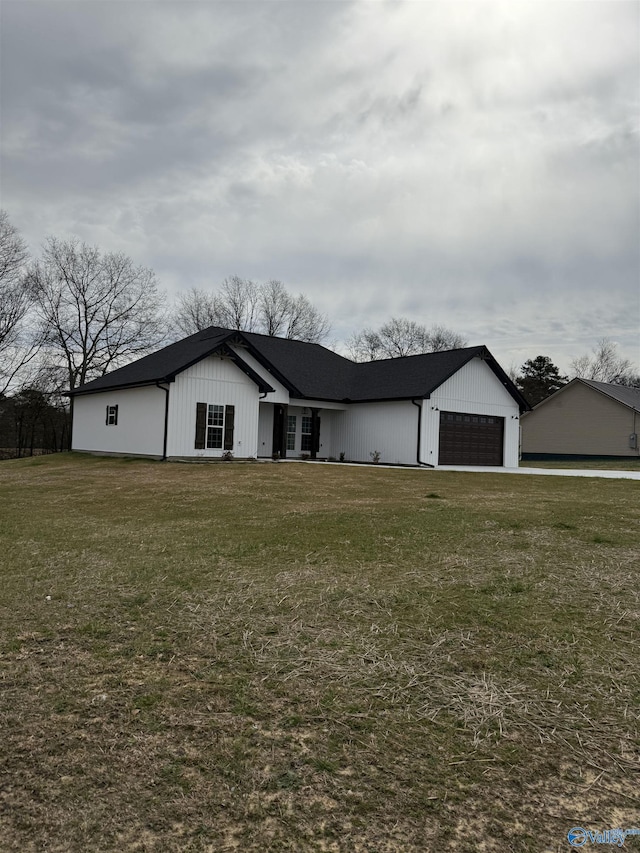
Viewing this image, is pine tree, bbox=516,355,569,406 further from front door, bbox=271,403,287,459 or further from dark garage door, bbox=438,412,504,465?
front door, bbox=271,403,287,459

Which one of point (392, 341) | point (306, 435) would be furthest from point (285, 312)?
point (306, 435)

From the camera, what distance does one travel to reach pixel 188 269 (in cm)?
3416

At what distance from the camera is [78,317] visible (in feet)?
124

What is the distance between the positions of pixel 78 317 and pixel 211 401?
20.7 meters

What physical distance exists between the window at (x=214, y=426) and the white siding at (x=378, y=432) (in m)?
6.28

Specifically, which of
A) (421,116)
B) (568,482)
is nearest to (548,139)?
(421,116)

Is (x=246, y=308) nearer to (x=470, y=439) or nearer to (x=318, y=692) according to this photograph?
(x=470, y=439)

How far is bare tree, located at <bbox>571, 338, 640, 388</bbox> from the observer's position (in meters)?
62.9

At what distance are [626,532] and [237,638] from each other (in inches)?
243

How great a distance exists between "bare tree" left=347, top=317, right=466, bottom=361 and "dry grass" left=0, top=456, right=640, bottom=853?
49.2m

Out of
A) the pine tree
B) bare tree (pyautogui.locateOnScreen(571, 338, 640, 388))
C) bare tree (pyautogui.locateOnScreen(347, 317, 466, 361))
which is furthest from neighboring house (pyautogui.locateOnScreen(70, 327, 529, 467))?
bare tree (pyautogui.locateOnScreen(571, 338, 640, 388))

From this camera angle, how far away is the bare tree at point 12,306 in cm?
3195

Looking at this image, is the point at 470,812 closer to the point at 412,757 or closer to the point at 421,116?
the point at 412,757

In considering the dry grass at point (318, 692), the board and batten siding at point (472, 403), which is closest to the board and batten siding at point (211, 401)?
the board and batten siding at point (472, 403)
